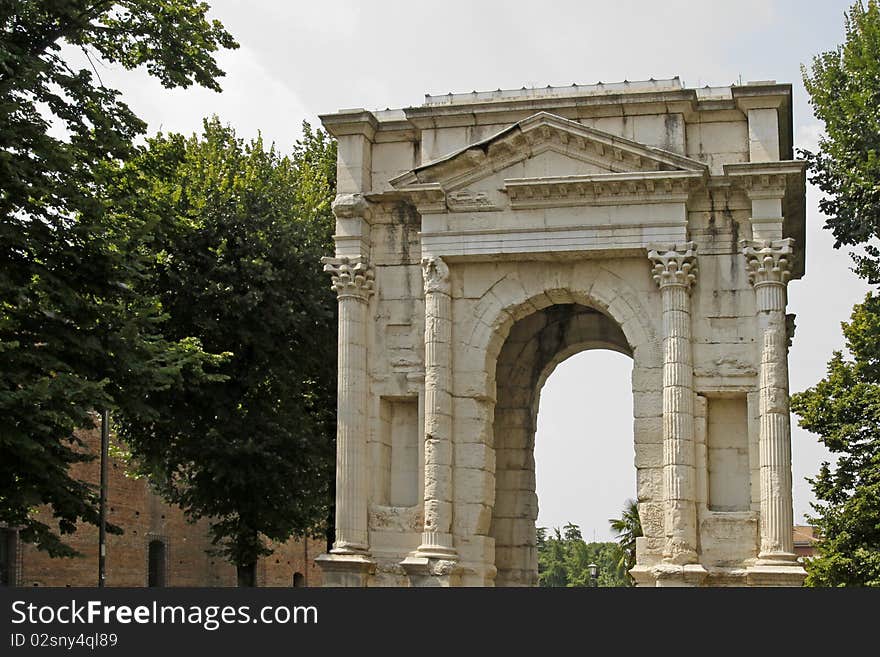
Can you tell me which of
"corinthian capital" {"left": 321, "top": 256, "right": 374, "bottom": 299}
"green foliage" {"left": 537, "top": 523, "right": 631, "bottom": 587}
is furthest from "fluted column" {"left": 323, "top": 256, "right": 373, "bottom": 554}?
"green foliage" {"left": 537, "top": 523, "right": 631, "bottom": 587}

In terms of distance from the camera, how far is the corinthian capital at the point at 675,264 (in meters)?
22.0

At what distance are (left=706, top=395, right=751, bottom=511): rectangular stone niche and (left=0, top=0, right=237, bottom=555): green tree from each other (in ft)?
28.4

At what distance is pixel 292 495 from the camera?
2912 centimetres

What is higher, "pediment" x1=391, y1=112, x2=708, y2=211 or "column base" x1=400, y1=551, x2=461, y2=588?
"pediment" x1=391, y1=112, x2=708, y2=211

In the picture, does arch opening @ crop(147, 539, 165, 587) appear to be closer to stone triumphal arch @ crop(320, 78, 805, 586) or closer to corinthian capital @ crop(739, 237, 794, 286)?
stone triumphal arch @ crop(320, 78, 805, 586)

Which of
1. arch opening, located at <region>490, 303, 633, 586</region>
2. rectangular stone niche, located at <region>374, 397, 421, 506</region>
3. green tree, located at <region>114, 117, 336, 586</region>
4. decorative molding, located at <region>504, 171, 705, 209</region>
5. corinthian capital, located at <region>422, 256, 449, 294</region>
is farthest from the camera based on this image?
green tree, located at <region>114, 117, 336, 586</region>

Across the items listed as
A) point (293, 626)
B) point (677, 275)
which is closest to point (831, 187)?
point (677, 275)

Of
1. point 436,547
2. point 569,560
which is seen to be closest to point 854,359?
point 436,547

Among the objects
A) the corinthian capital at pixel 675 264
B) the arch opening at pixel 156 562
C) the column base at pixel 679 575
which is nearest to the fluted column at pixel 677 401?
the corinthian capital at pixel 675 264

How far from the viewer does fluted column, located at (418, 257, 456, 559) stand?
72.7 feet

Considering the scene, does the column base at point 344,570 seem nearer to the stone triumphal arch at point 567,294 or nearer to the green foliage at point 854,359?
Answer: the stone triumphal arch at point 567,294

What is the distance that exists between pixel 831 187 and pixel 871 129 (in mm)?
1934

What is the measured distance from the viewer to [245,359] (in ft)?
95.8

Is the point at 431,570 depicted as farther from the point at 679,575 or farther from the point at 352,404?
the point at 679,575
